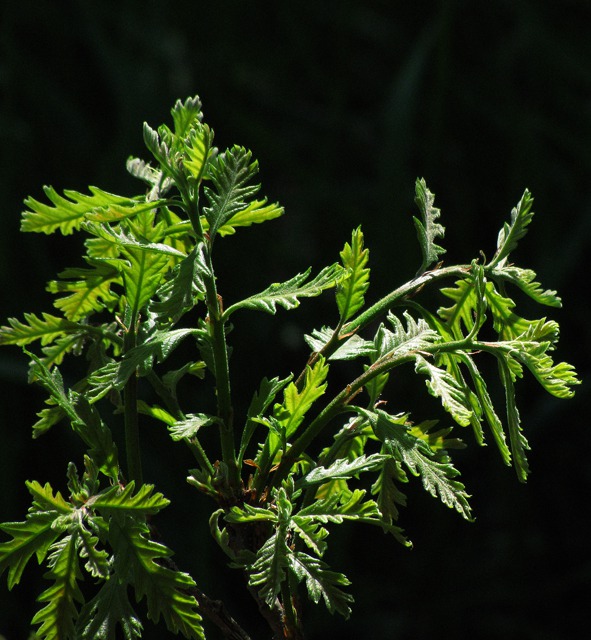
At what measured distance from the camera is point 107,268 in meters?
0.48

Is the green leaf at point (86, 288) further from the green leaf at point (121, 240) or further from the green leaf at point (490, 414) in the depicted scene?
the green leaf at point (490, 414)

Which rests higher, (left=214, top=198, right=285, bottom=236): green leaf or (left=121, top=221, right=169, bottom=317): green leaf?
(left=214, top=198, right=285, bottom=236): green leaf

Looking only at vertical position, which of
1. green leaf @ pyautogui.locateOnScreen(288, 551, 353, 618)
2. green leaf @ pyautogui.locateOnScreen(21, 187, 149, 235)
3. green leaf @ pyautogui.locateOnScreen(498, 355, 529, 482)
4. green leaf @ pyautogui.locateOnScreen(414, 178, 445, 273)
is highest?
green leaf @ pyautogui.locateOnScreen(21, 187, 149, 235)

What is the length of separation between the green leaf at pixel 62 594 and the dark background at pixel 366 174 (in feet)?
3.79

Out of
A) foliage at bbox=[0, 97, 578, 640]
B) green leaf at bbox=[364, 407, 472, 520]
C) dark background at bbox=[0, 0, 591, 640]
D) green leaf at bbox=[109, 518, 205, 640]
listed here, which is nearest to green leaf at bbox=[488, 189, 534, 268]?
foliage at bbox=[0, 97, 578, 640]

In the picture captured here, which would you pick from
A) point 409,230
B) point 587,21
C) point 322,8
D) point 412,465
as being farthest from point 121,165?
point 412,465

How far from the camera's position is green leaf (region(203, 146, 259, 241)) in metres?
0.43

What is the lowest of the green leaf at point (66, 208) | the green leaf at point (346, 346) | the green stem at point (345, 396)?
the green stem at point (345, 396)

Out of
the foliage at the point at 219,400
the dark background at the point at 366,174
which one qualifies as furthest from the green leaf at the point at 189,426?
the dark background at the point at 366,174

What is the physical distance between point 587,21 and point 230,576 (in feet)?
5.14

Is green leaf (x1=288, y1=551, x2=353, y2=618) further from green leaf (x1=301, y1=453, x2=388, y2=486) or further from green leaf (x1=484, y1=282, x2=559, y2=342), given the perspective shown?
green leaf (x1=484, y1=282, x2=559, y2=342)

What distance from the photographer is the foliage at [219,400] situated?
40 cm

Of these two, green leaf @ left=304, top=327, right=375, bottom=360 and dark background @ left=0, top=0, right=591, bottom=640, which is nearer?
green leaf @ left=304, top=327, right=375, bottom=360

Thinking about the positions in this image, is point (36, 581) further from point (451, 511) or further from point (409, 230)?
point (409, 230)
